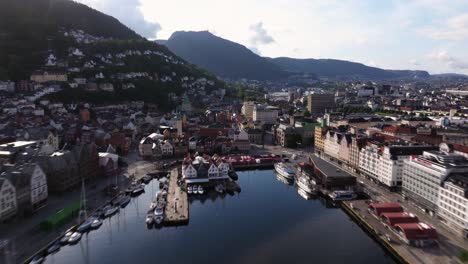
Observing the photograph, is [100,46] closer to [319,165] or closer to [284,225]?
[319,165]

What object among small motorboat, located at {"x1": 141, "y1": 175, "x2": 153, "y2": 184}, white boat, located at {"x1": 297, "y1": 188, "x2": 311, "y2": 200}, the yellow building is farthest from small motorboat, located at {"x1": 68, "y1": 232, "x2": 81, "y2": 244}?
the yellow building

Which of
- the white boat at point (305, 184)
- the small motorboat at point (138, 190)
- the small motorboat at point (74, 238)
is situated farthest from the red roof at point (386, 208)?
the small motorboat at point (74, 238)

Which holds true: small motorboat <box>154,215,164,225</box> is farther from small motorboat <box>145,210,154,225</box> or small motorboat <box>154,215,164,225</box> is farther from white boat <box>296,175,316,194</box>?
white boat <box>296,175,316,194</box>

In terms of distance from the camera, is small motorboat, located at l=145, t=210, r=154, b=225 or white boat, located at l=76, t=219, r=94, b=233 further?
small motorboat, located at l=145, t=210, r=154, b=225

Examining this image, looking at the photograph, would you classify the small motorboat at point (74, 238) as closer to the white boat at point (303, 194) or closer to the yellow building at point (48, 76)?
the white boat at point (303, 194)

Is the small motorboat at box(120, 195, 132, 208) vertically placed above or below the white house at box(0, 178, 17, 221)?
below

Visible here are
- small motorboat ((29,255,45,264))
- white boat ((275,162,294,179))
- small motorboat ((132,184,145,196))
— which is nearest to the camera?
small motorboat ((29,255,45,264))
